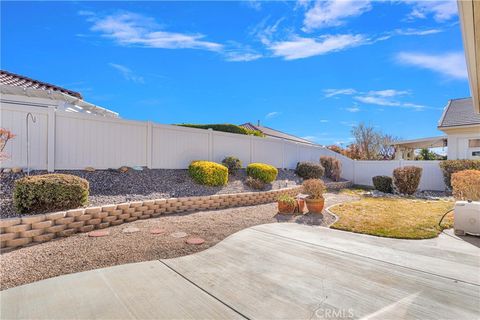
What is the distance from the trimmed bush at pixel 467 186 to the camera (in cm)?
827

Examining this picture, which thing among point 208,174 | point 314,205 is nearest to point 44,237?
point 208,174

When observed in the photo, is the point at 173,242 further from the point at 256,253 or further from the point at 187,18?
the point at 187,18

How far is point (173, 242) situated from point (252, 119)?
77.9 feet

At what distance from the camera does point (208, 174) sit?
947 centimetres

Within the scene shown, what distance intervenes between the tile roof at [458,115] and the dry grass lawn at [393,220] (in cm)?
875

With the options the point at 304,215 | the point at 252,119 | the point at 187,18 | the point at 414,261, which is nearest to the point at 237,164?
the point at 304,215

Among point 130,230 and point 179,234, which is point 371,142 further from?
point 130,230

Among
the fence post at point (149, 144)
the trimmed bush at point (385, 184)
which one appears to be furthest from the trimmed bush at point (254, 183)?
the trimmed bush at point (385, 184)

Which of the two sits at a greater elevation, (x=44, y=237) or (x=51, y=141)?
(x=51, y=141)

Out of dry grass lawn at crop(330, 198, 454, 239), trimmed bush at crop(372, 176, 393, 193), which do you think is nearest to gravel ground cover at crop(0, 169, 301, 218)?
dry grass lawn at crop(330, 198, 454, 239)

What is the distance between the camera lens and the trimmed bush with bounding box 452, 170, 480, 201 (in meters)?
8.27

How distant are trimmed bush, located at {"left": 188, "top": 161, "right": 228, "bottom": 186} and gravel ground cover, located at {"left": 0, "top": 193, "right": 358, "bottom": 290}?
2253mm

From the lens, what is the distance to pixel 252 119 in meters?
28.0

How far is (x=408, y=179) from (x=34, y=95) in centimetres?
1662
